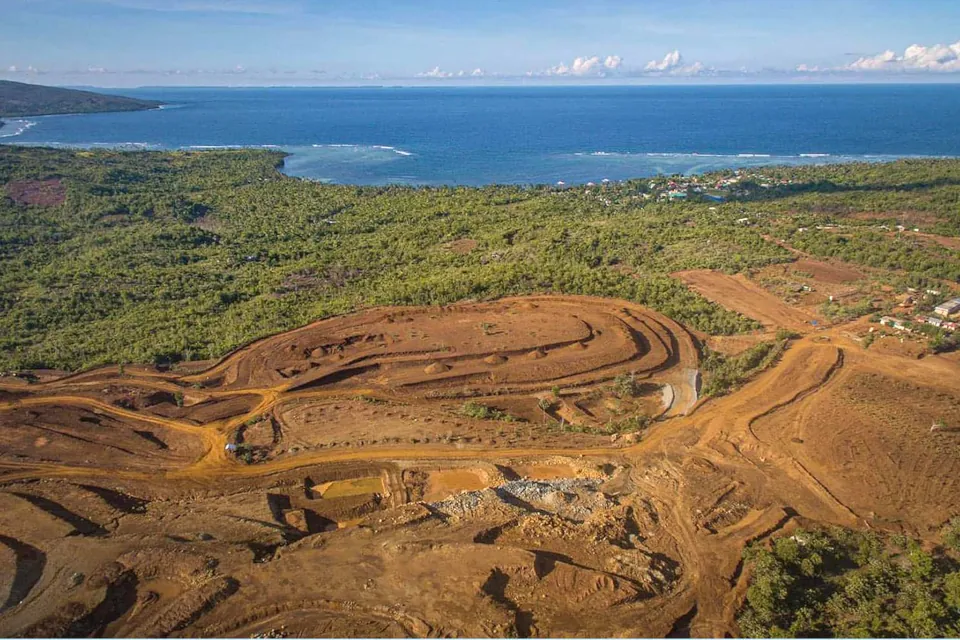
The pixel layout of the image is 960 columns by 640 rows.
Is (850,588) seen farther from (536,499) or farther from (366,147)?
(366,147)

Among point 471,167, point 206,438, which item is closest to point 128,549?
point 206,438

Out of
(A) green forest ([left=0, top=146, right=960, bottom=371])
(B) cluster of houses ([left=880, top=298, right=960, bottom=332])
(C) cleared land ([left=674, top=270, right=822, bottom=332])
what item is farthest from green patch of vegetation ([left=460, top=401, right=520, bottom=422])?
(B) cluster of houses ([left=880, top=298, right=960, bottom=332])

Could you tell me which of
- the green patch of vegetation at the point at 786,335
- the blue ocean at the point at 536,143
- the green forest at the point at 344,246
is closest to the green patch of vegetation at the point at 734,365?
the green patch of vegetation at the point at 786,335

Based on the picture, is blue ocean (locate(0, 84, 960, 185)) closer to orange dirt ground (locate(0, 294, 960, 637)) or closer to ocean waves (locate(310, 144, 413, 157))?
ocean waves (locate(310, 144, 413, 157))

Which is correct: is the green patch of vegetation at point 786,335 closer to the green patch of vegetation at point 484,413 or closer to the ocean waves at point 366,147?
the green patch of vegetation at point 484,413

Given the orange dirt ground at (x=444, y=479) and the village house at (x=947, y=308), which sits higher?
the village house at (x=947, y=308)
